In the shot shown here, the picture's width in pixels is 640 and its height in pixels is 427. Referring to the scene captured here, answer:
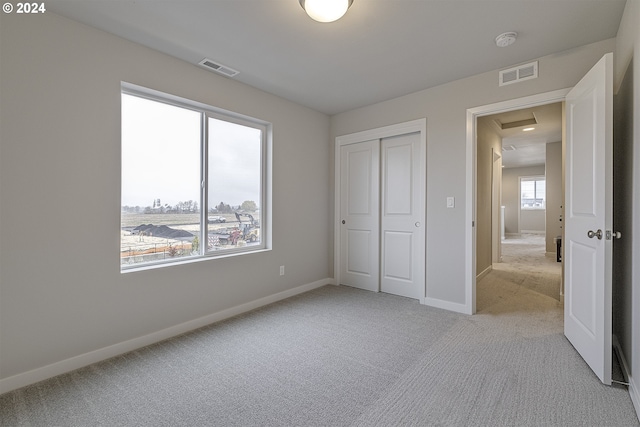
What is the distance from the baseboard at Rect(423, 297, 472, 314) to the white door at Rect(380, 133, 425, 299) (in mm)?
140

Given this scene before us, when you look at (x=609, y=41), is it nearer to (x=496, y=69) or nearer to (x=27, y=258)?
(x=496, y=69)

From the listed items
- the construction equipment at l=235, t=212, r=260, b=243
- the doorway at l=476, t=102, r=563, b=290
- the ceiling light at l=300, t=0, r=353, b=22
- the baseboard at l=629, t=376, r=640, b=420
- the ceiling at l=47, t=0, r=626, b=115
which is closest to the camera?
the baseboard at l=629, t=376, r=640, b=420

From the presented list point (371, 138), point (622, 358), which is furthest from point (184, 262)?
point (622, 358)

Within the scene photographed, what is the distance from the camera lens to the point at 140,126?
2678 mm

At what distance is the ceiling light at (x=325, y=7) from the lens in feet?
6.30

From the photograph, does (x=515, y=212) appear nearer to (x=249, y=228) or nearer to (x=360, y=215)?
(x=360, y=215)

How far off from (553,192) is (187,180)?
26.4 ft

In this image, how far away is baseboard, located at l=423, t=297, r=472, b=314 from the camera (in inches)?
129

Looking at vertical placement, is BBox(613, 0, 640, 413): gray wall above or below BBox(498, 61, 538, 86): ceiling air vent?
below

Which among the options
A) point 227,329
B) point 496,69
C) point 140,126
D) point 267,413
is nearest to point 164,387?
point 267,413

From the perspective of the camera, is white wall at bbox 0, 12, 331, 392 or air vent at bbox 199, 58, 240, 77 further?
air vent at bbox 199, 58, 240, 77

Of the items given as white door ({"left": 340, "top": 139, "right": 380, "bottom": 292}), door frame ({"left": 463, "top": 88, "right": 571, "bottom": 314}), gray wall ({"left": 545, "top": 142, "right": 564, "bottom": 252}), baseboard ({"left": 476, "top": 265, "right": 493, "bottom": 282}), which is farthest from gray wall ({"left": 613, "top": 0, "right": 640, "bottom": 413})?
gray wall ({"left": 545, "top": 142, "right": 564, "bottom": 252})

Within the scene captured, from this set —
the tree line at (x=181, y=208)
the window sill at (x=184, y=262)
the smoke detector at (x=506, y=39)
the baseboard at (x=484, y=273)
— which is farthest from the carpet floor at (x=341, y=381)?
the smoke detector at (x=506, y=39)

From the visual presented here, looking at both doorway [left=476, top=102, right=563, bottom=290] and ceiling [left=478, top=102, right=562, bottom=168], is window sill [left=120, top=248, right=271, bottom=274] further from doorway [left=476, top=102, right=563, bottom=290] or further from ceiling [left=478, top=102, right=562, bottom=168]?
ceiling [left=478, top=102, right=562, bottom=168]
